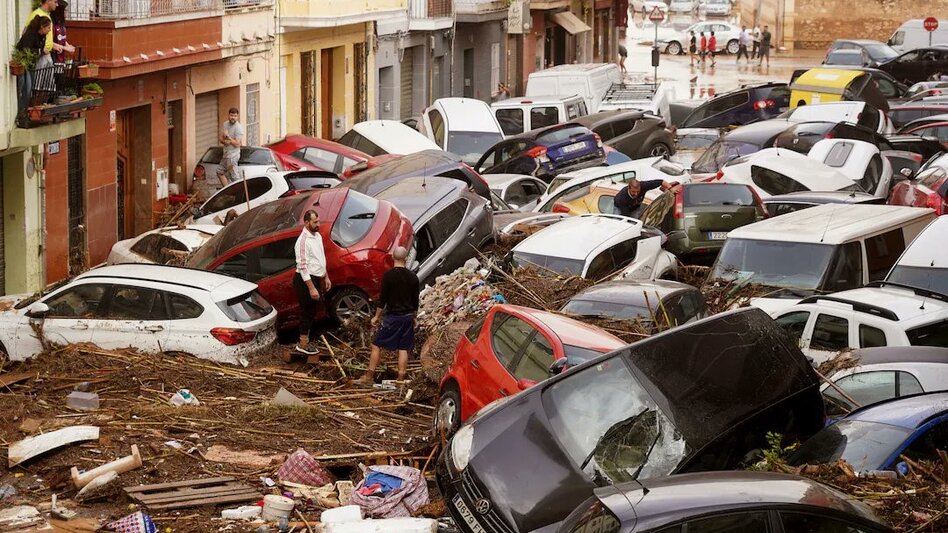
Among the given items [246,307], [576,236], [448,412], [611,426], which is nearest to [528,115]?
[576,236]

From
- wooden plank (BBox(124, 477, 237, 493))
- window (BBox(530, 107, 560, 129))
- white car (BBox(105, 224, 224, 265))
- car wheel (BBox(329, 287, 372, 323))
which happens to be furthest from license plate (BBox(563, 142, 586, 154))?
wooden plank (BBox(124, 477, 237, 493))

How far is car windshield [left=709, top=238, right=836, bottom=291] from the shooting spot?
17656 mm

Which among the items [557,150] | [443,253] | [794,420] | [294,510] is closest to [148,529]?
[294,510]

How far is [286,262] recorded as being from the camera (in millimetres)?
17969

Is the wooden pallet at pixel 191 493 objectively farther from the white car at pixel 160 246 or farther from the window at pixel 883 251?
the window at pixel 883 251

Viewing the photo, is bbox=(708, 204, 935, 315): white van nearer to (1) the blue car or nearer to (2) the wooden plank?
(1) the blue car

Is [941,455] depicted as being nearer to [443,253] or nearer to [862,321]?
[862,321]

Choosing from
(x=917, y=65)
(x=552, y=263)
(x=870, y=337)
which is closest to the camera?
(x=870, y=337)

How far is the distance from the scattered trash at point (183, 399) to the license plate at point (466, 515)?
16.3ft

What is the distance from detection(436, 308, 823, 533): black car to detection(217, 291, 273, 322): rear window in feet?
18.6

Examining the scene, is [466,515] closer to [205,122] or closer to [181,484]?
[181,484]

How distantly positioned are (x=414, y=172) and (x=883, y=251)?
6.91 m

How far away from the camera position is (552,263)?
1816 cm

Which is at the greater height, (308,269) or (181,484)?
(308,269)
